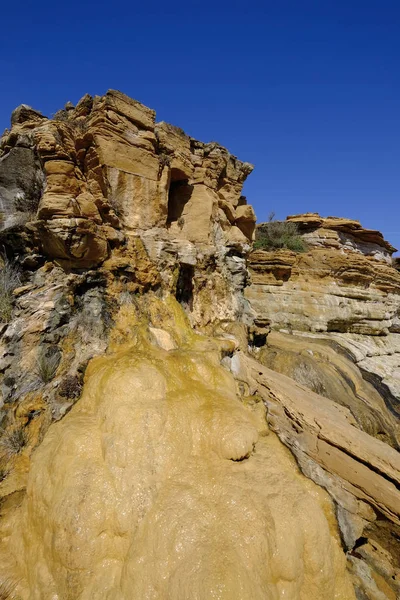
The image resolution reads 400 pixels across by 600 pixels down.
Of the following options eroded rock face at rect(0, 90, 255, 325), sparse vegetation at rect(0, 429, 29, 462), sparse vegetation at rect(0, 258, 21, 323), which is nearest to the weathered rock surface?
eroded rock face at rect(0, 90, 255, 325)

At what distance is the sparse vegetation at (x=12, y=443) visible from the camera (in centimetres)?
420

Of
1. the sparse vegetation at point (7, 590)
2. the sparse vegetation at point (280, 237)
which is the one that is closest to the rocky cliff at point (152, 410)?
the sparse vegetation at point (7, 590)

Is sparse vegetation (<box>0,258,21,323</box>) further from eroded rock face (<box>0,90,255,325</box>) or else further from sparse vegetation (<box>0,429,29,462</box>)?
sparse vegetation (<box>0,429,29,462</box>)

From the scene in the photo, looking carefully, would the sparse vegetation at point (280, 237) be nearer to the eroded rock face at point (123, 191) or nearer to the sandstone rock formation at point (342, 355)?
the sandstone rock formation at point (342, 355)

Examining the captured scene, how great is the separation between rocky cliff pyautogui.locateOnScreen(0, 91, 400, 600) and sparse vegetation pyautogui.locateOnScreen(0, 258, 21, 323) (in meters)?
0.03

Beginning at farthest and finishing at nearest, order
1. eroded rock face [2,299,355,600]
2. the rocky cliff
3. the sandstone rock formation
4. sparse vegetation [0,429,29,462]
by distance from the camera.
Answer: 1. the sandstone rock formation
2. sparse vegetation [0,429,29,462]
3. the rocky cliff
4. eroded rock face [2,299,355,600]

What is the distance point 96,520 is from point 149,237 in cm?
523

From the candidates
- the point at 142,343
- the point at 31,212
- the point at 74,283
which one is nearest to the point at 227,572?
the point at 142,343

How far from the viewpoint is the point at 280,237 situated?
16.6m

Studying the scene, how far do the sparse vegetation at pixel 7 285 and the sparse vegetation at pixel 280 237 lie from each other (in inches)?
504

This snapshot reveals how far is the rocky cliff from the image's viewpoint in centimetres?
325

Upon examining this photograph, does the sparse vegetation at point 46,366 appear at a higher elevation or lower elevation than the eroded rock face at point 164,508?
higher

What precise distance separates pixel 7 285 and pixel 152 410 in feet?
13.0

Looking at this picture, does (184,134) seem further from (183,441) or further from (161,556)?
(161,556)
